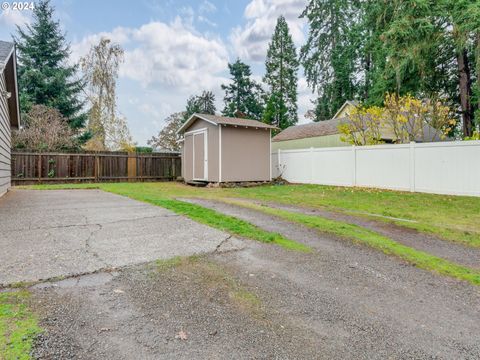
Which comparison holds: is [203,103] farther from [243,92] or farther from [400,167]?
[400,167]

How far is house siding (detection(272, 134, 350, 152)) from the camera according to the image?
17656 mm

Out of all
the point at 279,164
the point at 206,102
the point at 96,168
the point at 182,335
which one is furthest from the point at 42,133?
the point at 206,102

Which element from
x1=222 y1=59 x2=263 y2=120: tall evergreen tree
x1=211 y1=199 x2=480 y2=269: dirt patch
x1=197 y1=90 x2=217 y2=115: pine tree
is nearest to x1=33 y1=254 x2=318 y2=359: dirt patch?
x1=211 y1=199 x2=480 y2=269: dirt patch

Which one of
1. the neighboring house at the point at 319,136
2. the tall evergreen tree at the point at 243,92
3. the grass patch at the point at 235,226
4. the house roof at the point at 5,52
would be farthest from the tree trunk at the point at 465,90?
the tall evergreen tree at the point at 243,92

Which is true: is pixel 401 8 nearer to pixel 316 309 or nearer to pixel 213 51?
pixel 213 51

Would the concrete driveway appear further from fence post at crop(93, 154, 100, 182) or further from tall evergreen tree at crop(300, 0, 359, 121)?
tall evergreen tree at crop(300, 0, 359, 121)

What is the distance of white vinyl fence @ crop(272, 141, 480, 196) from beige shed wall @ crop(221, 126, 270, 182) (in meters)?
1.60

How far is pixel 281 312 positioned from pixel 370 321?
0.65 m

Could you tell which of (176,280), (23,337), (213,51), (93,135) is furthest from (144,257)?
(93,135)

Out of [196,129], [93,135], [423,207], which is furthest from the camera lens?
[93,135]

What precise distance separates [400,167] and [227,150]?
270 inches

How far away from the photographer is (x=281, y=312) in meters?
2.37

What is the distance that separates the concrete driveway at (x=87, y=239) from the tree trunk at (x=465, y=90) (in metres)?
15.1

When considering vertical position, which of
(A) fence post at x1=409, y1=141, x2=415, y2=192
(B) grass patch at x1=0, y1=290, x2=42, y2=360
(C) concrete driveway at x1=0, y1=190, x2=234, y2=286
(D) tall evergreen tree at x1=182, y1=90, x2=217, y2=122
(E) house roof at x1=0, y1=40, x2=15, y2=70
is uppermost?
(D) tall evergreen tree at x1=182, y1=90, x2=217, y2=122
